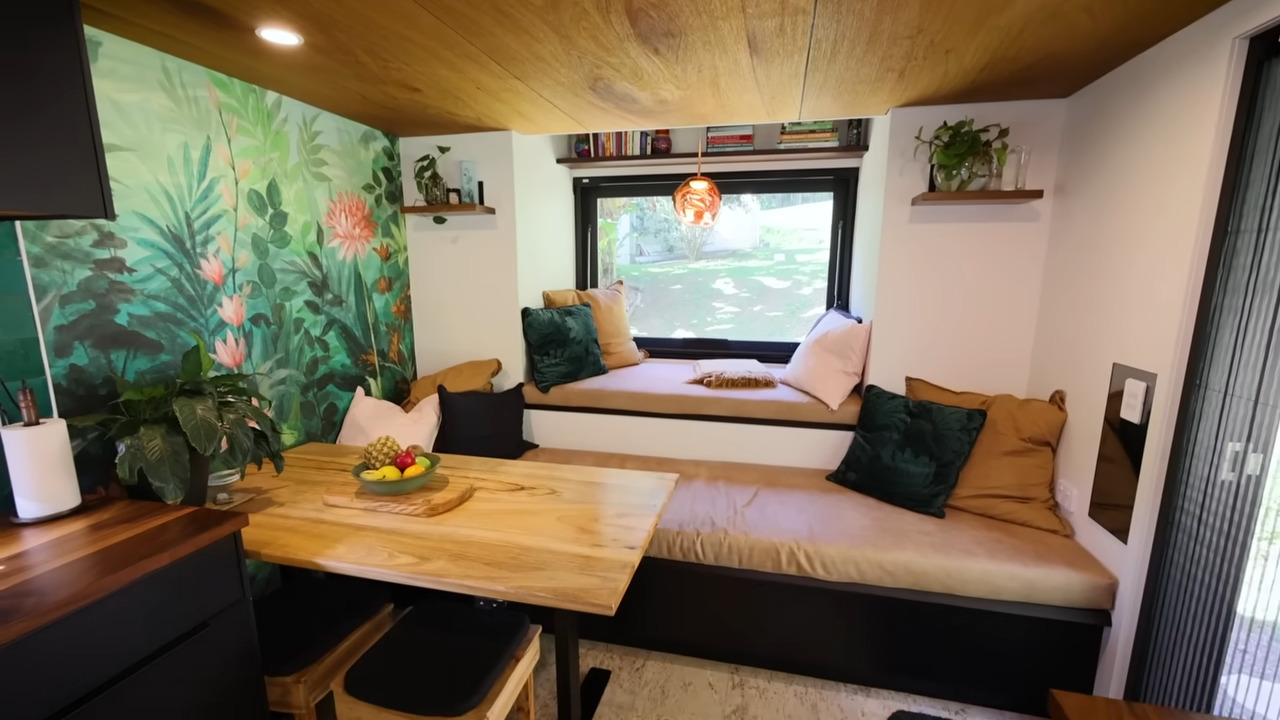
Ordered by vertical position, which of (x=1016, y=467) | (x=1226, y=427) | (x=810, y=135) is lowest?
(x=1016, y=467)

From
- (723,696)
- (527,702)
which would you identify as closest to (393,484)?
(527,702)

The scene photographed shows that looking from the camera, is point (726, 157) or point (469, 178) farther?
point (726, 157)

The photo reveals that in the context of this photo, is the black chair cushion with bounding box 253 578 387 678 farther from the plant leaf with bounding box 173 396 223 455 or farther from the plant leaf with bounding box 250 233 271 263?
the plant leaf with bounding box 250 233 271 263

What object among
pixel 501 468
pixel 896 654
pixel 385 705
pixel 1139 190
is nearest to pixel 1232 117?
pixel 1139 190

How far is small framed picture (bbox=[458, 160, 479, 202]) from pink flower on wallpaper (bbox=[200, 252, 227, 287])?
Result: 1.13m

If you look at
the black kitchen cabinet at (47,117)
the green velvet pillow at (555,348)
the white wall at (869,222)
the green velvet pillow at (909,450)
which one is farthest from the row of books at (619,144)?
the black kitchen cabinet at (47,117)

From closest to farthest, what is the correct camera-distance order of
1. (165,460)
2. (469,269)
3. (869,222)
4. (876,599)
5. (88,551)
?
(88,551)
(165,460)
(876,599)
(869,222)
(469,269)

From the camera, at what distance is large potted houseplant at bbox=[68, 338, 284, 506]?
1283mm

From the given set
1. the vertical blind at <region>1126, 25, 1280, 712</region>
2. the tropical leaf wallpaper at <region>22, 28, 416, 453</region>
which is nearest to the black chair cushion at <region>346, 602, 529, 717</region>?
the tropical leaf wallpaper at <region>22, 28, 416, 453</region>

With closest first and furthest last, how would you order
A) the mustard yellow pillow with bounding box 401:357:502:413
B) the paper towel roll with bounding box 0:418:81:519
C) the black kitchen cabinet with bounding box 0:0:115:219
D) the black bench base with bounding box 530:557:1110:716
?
the black kitchen cabinet with bounding box 0:0:115:219 → the paper towel roll with bounding box 0:418:81:519 → the black bench base with bounding box 530:557:1110:716 → the mustard yellow pillow with bounding box 401:357:502:413

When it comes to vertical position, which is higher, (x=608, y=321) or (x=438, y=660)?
(x=608, y=321)

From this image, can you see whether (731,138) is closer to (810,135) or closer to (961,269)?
(810,135)

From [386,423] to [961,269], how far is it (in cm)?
262

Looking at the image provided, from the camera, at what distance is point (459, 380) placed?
8.83 ft
